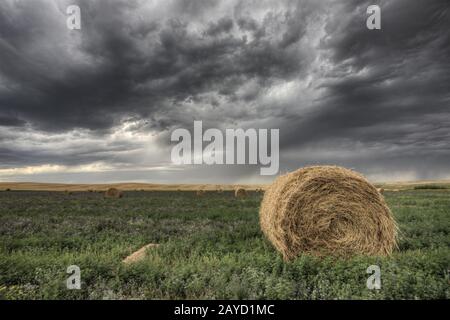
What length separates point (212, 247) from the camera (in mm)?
9172

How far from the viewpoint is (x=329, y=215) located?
30.2 feet

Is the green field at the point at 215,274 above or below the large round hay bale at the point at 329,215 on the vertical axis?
below

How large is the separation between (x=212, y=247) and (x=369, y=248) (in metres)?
4.05

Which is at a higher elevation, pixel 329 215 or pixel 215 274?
pixel 329 215

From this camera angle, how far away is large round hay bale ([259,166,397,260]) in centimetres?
879

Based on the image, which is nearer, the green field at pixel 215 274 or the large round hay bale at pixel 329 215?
the green field at pixel 215 274

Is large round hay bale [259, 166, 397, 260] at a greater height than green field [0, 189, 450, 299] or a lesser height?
greater

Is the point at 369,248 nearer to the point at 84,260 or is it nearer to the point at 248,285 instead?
the point at 248,285

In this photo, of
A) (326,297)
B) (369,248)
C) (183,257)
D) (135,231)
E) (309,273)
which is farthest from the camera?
(135,231)

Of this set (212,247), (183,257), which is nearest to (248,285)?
(183,257)

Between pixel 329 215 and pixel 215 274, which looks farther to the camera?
pixel 329 215

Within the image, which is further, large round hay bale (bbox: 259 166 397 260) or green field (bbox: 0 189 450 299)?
large round hay bale (bbox: 259 166 397 260)

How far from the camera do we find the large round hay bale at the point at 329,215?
8789mm
